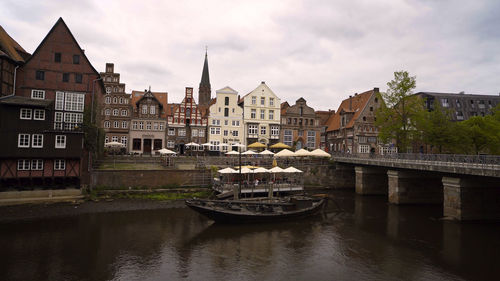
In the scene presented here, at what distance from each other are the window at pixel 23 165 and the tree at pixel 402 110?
4402 cm

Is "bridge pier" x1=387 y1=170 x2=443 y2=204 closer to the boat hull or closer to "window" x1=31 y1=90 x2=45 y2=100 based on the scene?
the boat hull

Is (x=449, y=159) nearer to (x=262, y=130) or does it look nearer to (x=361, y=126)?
(x=361, y=126)

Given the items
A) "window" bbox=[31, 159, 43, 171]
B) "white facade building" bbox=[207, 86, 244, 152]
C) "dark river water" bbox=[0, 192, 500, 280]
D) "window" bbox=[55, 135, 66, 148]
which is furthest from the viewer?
"white facade building" bbox=[207, 86, 244, 152]

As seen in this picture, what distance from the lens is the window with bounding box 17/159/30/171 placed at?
106ft

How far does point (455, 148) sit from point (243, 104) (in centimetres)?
3669

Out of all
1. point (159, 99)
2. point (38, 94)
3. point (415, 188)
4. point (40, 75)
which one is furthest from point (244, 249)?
point (159, 99)

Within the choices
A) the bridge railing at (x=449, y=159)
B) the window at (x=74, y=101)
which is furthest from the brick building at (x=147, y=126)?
the bridge railing at (x=449, y=159)

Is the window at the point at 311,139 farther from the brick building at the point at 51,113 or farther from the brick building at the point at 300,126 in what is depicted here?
the brick building at the point at 51,113

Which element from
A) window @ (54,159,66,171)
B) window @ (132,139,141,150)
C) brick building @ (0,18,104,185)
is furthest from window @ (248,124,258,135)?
window @ (54,159,66,171)

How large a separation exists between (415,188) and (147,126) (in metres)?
44.1

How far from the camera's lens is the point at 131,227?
81.4 ft

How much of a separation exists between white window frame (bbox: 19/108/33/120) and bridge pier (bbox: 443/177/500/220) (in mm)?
42342

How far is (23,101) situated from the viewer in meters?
31.9

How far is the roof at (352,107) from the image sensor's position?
6309cm
